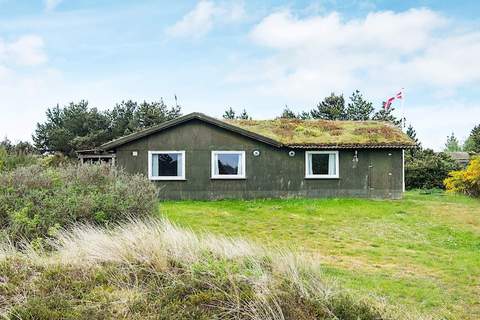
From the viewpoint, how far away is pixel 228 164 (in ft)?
61.0

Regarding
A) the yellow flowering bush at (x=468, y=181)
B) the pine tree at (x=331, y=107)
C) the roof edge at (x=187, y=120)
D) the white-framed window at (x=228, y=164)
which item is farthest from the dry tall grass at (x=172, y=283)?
the pine tree at (x=331, y=107)

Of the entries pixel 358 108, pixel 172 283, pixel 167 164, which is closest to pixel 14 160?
pixel 167 164

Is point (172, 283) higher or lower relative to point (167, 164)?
lower

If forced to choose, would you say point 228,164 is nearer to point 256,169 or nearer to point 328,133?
point 256,169

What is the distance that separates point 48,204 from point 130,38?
397 inches

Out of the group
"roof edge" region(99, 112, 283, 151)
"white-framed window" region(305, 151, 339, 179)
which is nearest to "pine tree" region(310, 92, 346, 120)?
"white-framed window" region(305, 151, 339, 179)

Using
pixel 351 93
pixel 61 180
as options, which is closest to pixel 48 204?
pixel 61 180

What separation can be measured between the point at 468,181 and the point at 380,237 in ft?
45.0

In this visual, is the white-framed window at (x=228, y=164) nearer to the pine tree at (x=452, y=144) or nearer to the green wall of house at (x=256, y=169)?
the green wall of house at (x=256, y=169)

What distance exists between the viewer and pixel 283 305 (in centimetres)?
437

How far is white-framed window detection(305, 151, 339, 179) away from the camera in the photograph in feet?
61.3

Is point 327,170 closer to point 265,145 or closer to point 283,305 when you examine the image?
point 265,145

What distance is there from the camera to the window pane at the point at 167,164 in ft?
60.5

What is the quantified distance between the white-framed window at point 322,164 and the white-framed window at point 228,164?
9.24 ft
